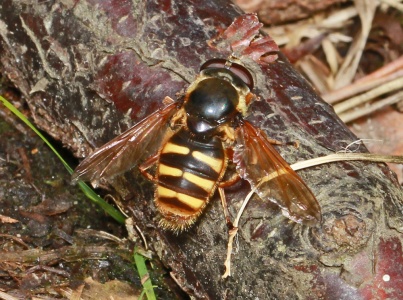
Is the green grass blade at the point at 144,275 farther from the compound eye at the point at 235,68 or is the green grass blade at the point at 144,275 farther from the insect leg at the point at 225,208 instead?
the compound eye at the point at 235,68

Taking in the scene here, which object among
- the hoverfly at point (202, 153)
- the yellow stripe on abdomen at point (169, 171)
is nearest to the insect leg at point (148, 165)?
the hoverfly at point (202, 153)

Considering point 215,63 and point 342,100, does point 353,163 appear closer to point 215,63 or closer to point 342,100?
point 215,63

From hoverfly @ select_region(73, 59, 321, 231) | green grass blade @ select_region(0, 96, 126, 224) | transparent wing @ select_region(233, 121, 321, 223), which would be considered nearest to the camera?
transparent wing @ select_region(233, 121, 321, 223)

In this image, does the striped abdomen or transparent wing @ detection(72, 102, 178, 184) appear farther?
transparent wing @ detection(72, 102, 178, 184)

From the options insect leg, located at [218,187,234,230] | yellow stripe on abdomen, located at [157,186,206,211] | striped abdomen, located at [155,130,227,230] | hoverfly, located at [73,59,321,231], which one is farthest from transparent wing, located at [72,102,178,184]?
insect leg, located at [218,187,234,230]

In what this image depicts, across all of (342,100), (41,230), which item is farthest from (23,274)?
(342,100)

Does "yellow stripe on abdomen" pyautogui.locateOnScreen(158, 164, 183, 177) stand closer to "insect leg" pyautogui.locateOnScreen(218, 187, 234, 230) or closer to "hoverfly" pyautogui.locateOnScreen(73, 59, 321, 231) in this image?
"hoverfly" pyautogui.locateOnScreen(73, 59, 321, 231)

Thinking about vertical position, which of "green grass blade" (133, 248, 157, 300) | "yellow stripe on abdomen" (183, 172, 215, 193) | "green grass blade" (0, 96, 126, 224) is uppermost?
"green grass blade" (0, 96, 126, 224)
